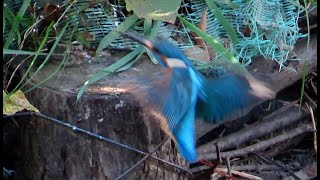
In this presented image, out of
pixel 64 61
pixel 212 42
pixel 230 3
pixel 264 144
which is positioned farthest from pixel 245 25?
pixel 64 61

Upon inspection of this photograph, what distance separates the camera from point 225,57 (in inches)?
66.3

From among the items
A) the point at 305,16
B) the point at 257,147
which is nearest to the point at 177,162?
the point at 257,147

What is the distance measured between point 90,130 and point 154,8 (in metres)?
0.33

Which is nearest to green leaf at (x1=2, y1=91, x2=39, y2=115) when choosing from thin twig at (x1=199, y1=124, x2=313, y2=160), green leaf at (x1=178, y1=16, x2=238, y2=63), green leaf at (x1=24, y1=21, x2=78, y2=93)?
green leaf at (x1=24, y1=21, x2=78, y2=93)

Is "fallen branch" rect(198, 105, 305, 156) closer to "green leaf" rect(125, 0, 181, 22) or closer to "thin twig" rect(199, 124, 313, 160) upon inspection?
"thin twig" rect(199, 124, 313, 160)

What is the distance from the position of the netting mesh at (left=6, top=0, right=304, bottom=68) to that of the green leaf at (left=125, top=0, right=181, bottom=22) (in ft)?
0.27

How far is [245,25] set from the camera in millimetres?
1943

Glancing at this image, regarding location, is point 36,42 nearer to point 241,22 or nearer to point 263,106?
point 241,22

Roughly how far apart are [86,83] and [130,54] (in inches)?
6.2

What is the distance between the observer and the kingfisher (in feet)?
4.37

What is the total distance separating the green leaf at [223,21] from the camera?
1825 millimetres

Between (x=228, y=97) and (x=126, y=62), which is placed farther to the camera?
(x=126, y=62)

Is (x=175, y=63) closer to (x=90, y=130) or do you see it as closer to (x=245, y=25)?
(x=90, y=130)

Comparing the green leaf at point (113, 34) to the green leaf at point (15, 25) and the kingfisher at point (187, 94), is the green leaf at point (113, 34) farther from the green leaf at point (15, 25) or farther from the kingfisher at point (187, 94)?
the kingfisher at point (187, 94)
